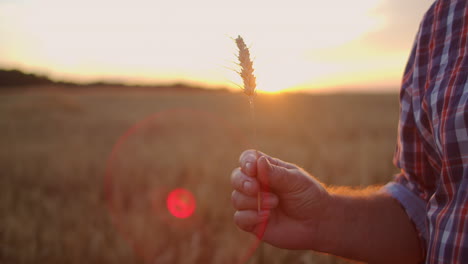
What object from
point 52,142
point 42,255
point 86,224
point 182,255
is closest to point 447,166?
point 182,255

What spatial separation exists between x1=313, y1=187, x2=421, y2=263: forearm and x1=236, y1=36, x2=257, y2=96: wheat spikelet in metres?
0.70

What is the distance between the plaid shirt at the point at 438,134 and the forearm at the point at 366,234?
0.17 ft

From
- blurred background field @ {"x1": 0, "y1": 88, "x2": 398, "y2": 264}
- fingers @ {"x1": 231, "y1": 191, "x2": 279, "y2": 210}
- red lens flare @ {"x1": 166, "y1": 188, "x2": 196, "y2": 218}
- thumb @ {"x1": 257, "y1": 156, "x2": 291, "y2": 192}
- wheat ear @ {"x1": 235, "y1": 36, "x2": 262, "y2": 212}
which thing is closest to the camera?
wheat ear @ {"x1": 235, "y1": 36, "x2": 262, "y2": 212}

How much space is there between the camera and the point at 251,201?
→ 4.20ft

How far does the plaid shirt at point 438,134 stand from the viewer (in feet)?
3.37

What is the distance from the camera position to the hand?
1176 mm

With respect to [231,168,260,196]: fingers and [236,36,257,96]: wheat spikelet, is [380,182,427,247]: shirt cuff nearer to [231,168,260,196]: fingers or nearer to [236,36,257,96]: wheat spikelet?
[231,168,260,196]: fingers

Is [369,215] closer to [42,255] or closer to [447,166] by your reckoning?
[447,166]

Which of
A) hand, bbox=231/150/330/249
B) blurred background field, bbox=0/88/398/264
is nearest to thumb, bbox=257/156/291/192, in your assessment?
hand, bbox=231/150/330/249

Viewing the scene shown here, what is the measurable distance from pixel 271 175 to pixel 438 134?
1.74 feet

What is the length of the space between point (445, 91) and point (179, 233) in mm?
2111

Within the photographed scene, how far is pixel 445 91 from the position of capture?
3.66ft

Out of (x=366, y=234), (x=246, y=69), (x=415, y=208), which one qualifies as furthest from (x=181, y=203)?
(x=246, y=69)

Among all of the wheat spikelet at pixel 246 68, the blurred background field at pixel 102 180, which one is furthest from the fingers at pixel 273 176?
the blurred background field at pixel 102 180
